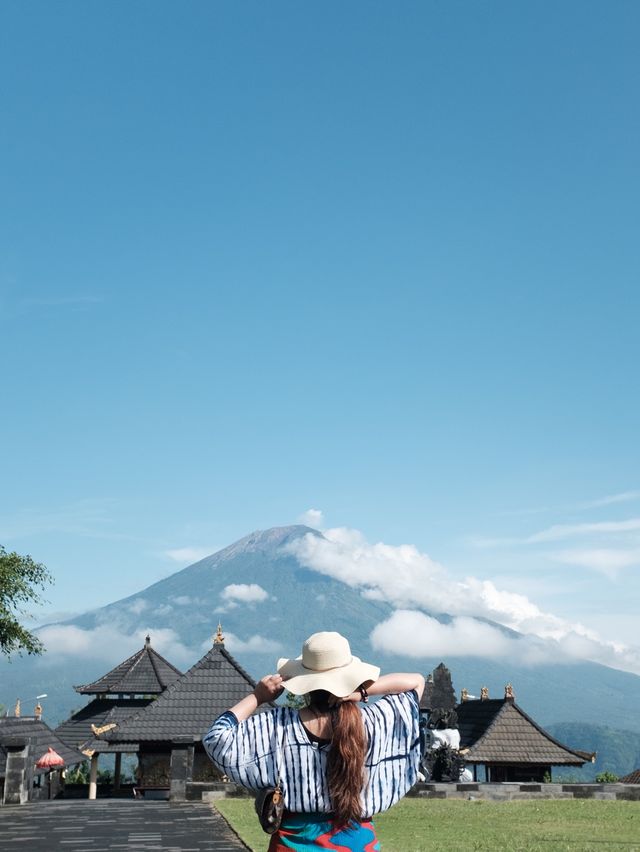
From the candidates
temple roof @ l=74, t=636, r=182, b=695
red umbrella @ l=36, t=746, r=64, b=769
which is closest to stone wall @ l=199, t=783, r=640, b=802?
red umbrella @ l=36, t=746, r=64, b=769

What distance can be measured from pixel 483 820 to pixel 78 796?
94.1 ft

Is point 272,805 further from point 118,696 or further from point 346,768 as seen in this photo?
point 118,696

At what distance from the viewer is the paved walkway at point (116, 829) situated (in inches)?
527

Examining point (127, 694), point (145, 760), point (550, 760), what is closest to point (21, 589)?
point (145, 760)

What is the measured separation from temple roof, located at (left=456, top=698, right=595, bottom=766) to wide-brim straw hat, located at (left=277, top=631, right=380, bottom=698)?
33.9 m

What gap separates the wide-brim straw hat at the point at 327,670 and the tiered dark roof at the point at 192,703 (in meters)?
23.6

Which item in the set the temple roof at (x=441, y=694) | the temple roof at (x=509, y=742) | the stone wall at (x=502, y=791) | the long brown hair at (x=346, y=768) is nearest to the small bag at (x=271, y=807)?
the long brown hair at (x=346, y=768)

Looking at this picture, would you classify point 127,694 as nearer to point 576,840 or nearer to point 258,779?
point 576,840

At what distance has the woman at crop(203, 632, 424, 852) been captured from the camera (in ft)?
13.9

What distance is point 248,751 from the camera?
4.34 metres

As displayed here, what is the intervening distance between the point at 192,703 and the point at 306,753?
26.6 m

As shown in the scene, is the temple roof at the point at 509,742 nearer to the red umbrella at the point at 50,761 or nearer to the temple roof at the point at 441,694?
the temple roof at the point at 441,694

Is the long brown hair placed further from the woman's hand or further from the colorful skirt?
the woman's hand

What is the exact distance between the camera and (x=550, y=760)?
122 ft
